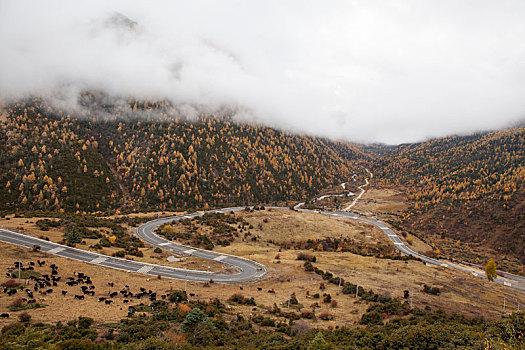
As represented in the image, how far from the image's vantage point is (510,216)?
107500 mm

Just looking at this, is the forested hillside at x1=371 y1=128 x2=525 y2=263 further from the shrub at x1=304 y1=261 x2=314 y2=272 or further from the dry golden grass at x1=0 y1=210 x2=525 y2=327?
the shrub at x1=304 y1=261 x2=314 y2=272

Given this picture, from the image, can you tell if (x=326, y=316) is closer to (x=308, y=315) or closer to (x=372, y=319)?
(x=308, y=315)

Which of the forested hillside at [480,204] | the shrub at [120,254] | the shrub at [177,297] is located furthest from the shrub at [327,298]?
the forested hillside at [480,204]

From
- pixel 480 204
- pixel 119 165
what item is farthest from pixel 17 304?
→ pixel 480 204

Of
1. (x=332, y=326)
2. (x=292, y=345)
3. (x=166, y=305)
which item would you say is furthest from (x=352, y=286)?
(x=166, y=305)

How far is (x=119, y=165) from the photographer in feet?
520

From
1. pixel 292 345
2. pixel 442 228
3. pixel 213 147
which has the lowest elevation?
pixel 442 228

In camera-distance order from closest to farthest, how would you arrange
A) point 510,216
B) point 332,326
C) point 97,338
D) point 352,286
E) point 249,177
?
point 97,338 → point 332,326 → point 352,286 → point 510,216 → point 249,177

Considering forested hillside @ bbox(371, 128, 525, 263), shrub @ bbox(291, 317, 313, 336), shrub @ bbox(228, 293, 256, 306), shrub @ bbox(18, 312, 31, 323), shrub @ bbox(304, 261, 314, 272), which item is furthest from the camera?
forested hillside @ bbox(371, 128, 525, 263)

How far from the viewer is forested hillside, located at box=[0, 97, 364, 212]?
12244 cm

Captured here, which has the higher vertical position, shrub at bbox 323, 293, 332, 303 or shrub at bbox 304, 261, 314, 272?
shrub at bbox 323, 293, 332, 303

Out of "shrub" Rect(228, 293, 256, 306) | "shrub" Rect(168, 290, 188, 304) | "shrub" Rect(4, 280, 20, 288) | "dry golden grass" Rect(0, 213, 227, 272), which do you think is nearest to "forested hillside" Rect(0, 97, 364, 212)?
"dry golden grass" Rect(0, 213, 227, 272)

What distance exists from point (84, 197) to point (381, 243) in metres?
126

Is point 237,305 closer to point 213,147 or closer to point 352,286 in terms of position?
point 352,286
